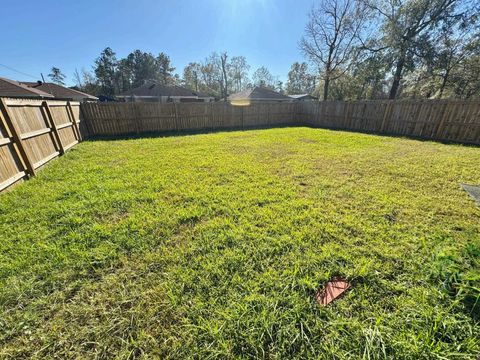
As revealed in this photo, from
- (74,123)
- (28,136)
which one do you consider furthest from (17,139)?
(74,123)

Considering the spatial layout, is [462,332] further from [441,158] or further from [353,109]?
[353,109]

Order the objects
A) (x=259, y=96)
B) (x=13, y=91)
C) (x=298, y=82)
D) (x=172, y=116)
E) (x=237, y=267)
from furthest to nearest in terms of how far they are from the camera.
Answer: (x=298, y=82) < (x=259, y=96) < (x=13, y=91) < (x=172, y=116) < (x=237, y=267)

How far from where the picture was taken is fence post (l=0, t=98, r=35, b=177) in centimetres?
368

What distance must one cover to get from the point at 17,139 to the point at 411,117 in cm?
1353

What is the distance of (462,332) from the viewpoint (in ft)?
4.59

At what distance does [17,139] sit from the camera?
3916 mm

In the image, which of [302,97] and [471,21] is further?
[302,97]

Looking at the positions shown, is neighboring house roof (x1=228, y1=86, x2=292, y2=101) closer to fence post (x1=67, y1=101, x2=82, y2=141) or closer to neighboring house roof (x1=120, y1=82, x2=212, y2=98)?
neighboring house roof (x1=120, y1=82, x2=212, y2=98)

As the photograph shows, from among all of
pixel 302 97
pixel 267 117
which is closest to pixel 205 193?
pixel 267 117

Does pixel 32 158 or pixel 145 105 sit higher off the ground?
pixel 145 105

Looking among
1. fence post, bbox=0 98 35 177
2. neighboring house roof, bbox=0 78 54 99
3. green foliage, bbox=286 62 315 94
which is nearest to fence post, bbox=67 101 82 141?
fence post, bbox=0 98 35 177

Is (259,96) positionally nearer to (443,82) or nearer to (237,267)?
(443,82)

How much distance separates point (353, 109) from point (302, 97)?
87.4 feet

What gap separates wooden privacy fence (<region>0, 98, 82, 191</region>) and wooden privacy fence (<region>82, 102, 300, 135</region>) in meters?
2.74
